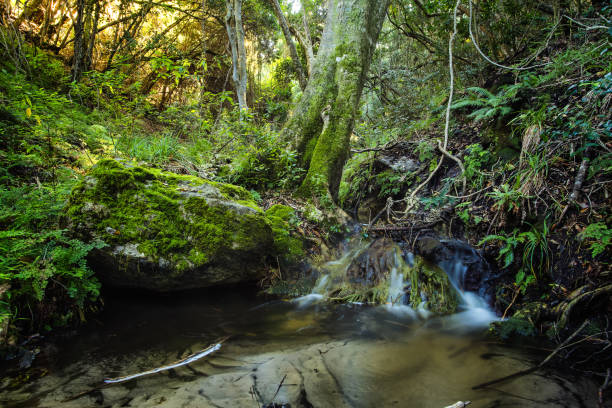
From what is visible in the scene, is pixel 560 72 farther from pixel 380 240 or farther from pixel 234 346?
pixel 234 346

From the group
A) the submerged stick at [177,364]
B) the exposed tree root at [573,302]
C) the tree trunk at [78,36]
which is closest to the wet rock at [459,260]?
the exposed tree root at [573,302]

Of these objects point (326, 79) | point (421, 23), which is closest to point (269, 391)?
point (326, 79)

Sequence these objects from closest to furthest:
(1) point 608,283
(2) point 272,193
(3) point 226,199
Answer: (1) point 608,283, (3) point 226,199, (2) point 272,193

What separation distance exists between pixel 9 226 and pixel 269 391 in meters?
2.71

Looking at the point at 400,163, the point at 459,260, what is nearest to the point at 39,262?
the point at 459,260

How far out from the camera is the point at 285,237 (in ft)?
13.2

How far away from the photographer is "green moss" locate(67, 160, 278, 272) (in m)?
2.88

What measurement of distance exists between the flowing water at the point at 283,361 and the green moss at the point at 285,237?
760mm

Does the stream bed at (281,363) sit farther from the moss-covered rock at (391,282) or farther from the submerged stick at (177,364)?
the moss-covered rock at (391,282)

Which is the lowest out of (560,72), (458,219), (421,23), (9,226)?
(458,219)

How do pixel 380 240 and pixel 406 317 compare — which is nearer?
pixel 406 317

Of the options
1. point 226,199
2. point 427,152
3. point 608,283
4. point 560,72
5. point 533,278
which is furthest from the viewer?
point 427,152

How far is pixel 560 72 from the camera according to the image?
162 inches

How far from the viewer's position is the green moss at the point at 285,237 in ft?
13.0
